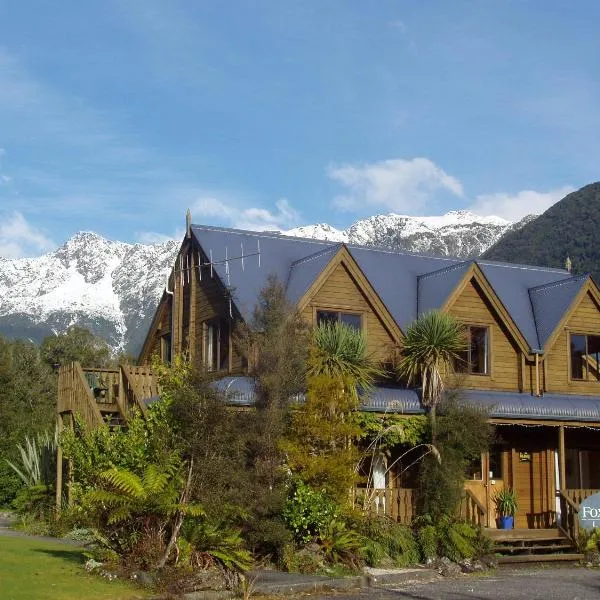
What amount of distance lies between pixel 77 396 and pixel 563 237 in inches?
3421

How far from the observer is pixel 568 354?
31375mm

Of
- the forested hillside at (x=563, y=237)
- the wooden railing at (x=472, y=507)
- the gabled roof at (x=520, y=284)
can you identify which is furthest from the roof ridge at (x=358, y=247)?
the forested hillside at (x=563, y=237)

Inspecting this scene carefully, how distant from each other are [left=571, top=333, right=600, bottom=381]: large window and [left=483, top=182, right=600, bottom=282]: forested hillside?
62.1 meters

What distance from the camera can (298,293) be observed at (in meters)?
28.8

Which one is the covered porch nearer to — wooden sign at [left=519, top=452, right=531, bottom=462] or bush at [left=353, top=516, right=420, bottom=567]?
wooden sign at [left=519, top=452, right=531, bottom=462]

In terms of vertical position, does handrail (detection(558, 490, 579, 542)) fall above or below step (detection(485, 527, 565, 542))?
above

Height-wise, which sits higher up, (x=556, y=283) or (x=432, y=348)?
(x=556, y=283)

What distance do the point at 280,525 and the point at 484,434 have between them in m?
6.47

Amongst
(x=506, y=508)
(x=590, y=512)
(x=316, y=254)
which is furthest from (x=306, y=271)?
(x=590, y=512)

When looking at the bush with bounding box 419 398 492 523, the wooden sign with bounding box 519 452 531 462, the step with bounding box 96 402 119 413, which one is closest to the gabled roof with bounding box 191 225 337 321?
the step with bounding box 96 402 119 413

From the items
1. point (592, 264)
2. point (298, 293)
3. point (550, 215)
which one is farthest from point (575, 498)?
point (550, 215)

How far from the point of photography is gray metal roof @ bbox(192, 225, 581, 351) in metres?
29.5

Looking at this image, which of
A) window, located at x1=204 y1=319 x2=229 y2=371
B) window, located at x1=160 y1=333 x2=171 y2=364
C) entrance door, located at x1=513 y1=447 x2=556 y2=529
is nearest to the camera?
window, located at x1=204 y1=319 x2=229 y2=371

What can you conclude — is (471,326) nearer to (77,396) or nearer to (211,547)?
(77,396)
